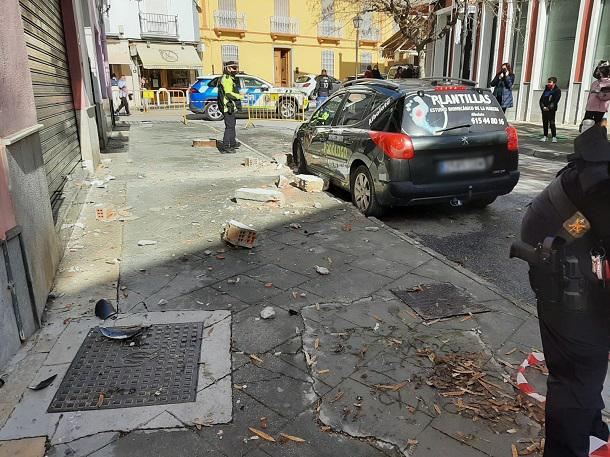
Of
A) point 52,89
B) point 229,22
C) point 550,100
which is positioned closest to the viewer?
point 52,89

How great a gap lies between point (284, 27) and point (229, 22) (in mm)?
4415

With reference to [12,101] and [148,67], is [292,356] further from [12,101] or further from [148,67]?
[148,67]

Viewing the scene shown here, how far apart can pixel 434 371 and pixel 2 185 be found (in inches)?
118

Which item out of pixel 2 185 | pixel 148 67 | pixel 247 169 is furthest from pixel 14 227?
pixel 148 67

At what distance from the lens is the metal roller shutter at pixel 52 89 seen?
5.81 metres

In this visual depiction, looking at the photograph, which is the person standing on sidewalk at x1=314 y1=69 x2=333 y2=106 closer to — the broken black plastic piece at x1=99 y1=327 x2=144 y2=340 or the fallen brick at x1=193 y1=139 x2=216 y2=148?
the fallen brick at x1=193 y1=139 x2=216 y2=148

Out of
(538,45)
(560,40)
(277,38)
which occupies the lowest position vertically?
(538,45)

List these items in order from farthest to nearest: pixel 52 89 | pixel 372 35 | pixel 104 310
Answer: pixel 372 35, pixel 52 89, pixel 104 310

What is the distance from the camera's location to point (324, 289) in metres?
4.38

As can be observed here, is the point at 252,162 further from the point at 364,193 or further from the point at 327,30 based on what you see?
the point at 327,30

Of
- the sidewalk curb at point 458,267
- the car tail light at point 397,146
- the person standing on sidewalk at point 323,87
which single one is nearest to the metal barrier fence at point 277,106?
the person standing on sidewalk at point 323,87

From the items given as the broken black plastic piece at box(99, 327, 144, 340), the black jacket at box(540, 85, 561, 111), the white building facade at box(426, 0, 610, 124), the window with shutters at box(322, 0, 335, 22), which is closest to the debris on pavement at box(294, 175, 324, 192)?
the broken black plastic piece at box(99, 327, 144, 340)

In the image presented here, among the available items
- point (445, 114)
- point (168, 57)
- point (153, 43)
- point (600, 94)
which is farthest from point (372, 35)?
point (445, 114)

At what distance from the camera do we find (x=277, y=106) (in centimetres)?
2188
